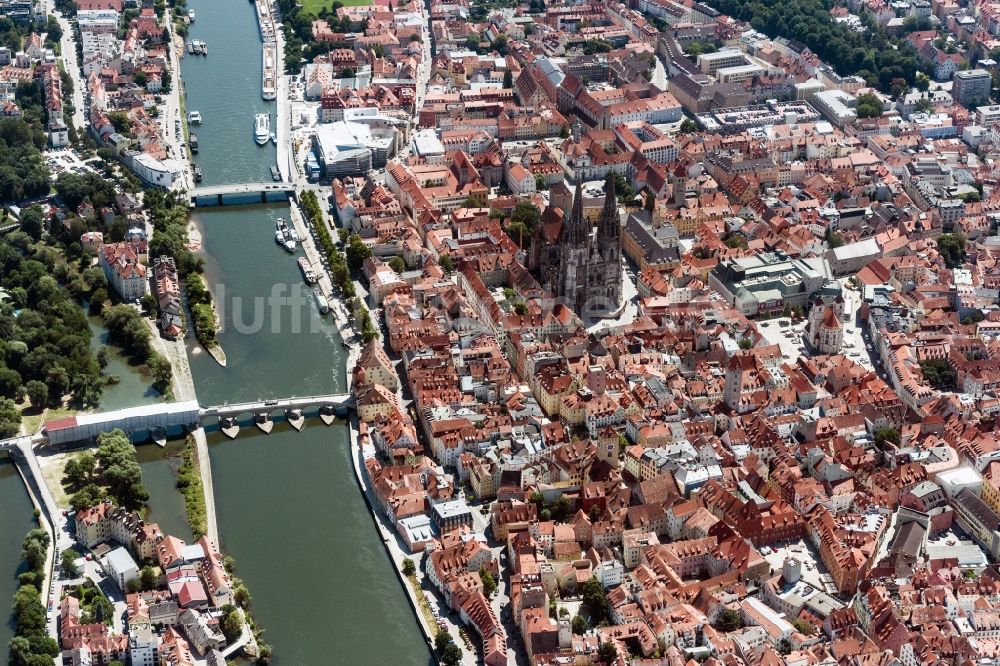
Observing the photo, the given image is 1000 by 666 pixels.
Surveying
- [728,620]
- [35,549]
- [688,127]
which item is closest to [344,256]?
[688,127]

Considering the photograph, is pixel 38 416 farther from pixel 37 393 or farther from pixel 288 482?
pixel 288 482

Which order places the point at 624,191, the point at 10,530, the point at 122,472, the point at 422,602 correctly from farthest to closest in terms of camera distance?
the point at 624,191, the point at 122,472, the point at 10,530, the point at 422,602

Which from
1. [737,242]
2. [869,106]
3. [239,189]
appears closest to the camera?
[737,242]

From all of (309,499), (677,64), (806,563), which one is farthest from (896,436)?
(677,64)

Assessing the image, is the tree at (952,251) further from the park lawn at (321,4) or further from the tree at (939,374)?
the park lawn at (321,4)

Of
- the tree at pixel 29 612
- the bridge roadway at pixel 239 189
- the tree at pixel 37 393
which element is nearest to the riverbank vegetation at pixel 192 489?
the tree at pixel 29 612

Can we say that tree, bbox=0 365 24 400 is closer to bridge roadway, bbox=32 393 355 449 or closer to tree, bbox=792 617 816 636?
bridge roadway, bbox=32 393 355 449

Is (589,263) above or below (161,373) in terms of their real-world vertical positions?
above
